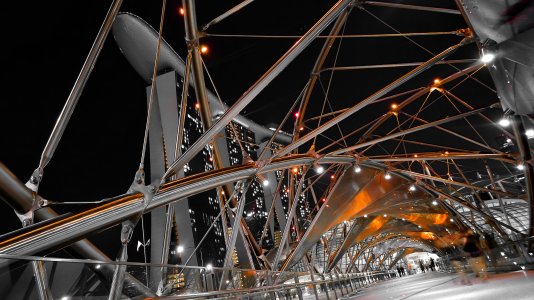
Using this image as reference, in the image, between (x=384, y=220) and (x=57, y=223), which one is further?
(x=384, y=220)

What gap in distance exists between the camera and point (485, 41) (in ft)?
30.3

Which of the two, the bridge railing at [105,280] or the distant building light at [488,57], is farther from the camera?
the distant building light at [488,57]

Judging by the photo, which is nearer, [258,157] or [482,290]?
[482,290]

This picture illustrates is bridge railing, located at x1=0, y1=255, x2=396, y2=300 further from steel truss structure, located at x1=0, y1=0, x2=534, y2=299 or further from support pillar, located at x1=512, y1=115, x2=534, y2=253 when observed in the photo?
support pillar, located at x1=512, y1=115, x2=534, y2=253

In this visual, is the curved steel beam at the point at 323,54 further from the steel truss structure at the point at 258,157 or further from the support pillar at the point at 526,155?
the support pillar at the point at 526,155

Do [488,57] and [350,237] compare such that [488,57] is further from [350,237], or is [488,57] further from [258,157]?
[350,237]

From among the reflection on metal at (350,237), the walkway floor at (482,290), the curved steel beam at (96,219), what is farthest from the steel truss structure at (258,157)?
the reflection on metal at (350,237)

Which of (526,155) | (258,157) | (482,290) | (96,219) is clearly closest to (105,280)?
(96,219)

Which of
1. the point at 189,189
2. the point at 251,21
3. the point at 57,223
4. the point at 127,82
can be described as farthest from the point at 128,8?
the point at 57,223

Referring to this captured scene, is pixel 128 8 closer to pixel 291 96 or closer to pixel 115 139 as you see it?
pixel 115 139

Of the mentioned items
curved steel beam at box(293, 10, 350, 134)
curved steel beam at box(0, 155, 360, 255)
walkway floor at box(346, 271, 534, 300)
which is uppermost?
curved steel beam at box(293, 10, 350, 134)

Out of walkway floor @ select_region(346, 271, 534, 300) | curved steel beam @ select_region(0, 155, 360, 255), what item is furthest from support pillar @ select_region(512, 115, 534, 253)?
curved steel beam @ select_region(0, 155, 360, 255)

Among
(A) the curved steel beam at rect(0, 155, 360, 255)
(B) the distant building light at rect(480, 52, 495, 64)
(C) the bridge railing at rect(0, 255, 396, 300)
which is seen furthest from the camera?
(B) the distant building light at rect(480, 52, 495, 64)

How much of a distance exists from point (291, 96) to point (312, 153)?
8.78 m
